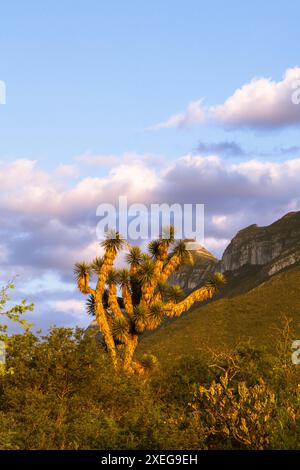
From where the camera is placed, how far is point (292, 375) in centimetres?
2595

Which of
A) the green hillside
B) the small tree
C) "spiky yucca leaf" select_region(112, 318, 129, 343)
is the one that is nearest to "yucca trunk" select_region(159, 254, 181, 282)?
the small tree

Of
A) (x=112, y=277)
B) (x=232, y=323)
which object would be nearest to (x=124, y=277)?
(x=112, y=277)

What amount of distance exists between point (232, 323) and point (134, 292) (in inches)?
1528

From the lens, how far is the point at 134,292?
36906 mm

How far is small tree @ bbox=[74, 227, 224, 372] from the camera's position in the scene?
115 ft

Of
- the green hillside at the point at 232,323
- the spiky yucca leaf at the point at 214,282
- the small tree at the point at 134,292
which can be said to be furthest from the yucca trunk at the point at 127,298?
the green hillside at the point at 232,323

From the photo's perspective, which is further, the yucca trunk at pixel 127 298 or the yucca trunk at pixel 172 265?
the yucca trunk at pixel 172 265

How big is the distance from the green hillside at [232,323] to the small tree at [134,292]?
962 inches

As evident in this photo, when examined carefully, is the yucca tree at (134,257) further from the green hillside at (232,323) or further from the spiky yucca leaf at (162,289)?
the green hillside at (232,323)

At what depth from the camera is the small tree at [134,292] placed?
115 ft
